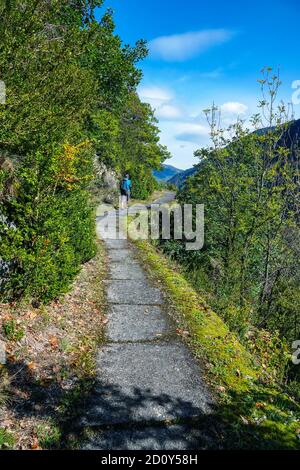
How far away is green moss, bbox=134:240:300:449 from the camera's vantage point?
4.24 meters

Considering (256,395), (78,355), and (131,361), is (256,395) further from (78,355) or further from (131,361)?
(78,355)

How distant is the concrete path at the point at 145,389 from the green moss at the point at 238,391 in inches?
11.4

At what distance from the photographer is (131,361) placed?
18.8 ft

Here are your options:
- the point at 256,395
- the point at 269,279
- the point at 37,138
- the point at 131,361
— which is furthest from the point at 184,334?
the point at 269,279

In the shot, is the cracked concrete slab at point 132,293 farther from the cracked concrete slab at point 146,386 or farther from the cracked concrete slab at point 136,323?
Result: the cracked concrete slab at point 146,386

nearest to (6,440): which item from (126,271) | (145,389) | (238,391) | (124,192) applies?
(145,389)

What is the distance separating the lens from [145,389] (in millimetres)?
4977

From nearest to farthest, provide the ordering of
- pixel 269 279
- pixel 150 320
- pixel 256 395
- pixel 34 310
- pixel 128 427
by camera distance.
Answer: pixel 128 427, pixel 256 395, pixel 34 310, pixel 150 320, pixel 269 279

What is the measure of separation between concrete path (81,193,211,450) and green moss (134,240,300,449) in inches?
11.4

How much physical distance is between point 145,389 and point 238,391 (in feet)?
4.57

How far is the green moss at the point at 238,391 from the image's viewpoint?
4238 mm

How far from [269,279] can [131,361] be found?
8301 mm

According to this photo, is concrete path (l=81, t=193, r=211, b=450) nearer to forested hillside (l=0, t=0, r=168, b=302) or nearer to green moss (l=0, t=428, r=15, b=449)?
green moss (l=0, t=428, r=15, b=449)
